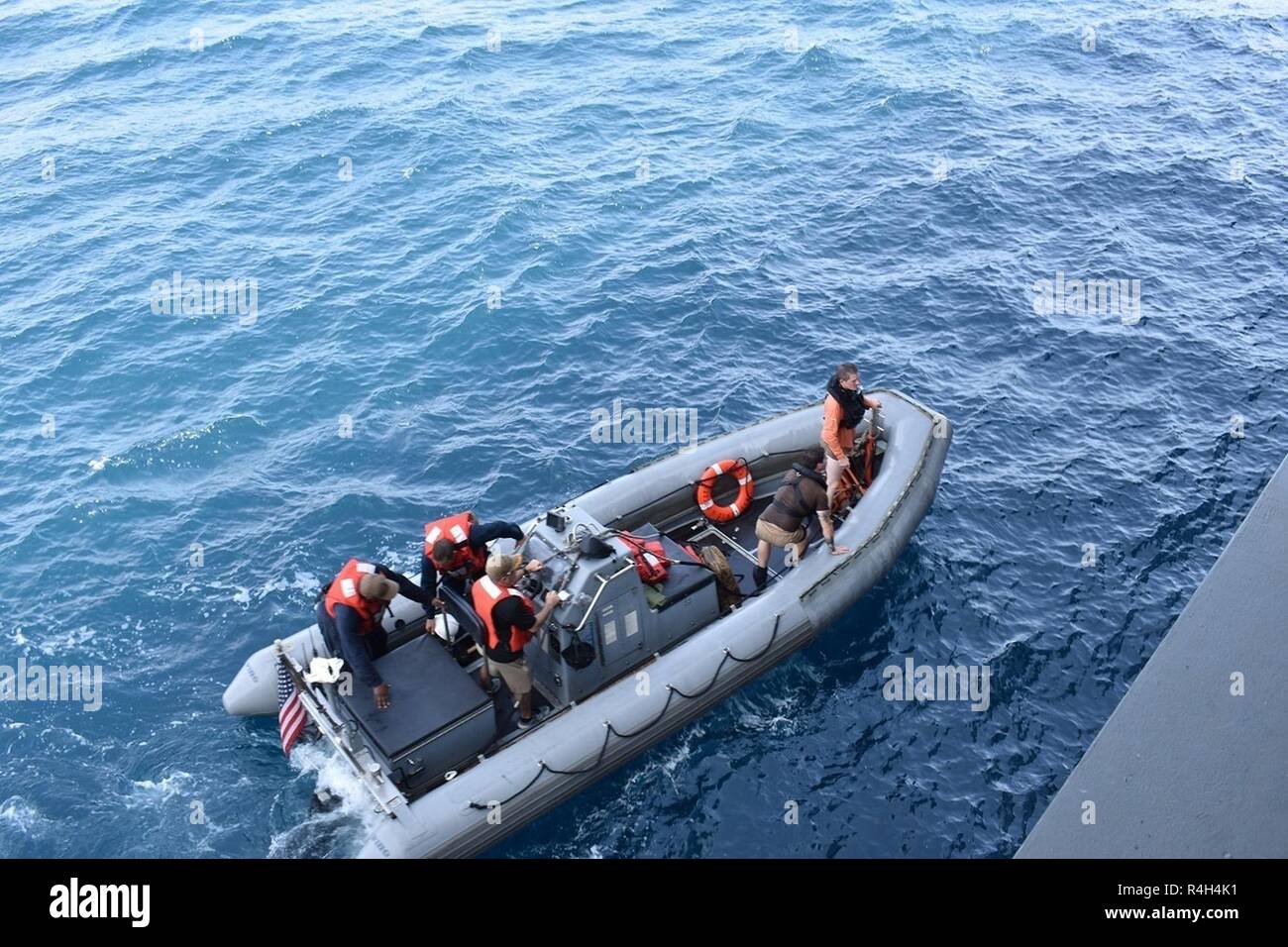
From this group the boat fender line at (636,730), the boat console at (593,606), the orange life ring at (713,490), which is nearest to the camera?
the boat fender line at (636,730)

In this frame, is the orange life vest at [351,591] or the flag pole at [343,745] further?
the orange life vest at [351,591]

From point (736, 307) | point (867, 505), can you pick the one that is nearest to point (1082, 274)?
point (736, 307)

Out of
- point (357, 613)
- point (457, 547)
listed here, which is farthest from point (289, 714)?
point (457, 547)

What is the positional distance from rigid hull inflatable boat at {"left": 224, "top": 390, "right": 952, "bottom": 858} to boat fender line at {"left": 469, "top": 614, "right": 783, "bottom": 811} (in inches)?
0.8

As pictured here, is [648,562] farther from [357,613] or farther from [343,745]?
[343,745]

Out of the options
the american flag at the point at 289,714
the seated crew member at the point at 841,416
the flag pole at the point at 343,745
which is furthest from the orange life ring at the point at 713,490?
the american flag at the point at 289,714

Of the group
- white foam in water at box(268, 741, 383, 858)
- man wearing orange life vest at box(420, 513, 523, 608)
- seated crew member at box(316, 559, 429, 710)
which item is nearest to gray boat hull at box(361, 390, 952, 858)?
white foam in water at box(268, 741, 383, 858)

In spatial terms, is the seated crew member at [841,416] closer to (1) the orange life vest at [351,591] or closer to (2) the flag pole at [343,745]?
(1) the orange life vest at [351,591]

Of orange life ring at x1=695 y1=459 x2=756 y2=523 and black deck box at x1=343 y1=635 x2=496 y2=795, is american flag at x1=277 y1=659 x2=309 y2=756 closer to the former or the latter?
black deck box at x1=343 y1=635 x2=496 y2=795

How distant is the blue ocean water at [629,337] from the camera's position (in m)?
14.2

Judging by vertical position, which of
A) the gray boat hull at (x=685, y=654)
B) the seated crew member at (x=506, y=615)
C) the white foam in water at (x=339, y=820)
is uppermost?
the seated crew member at (x=506, y=615)

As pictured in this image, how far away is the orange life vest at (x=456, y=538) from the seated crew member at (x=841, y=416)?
200 inches

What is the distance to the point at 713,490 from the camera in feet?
55.1
